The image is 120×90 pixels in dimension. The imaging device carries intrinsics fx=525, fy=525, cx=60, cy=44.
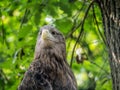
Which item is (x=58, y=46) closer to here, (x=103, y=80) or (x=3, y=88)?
(x=103, y=80)

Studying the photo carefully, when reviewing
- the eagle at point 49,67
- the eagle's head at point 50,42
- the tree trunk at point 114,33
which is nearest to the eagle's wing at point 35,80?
the eagle at point 49,67

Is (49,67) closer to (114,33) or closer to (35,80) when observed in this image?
(35,80)

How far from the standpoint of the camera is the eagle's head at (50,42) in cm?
534

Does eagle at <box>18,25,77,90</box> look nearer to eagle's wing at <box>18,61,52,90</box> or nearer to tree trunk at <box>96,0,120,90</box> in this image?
eagle's wing at <box>18,61,52,90</box>

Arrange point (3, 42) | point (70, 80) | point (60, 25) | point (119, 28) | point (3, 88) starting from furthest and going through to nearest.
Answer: point (3, 42) < point (3, 88) < point (60, 25) < point (70, 80) < point (119, 28)

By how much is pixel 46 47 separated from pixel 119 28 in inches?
36.1

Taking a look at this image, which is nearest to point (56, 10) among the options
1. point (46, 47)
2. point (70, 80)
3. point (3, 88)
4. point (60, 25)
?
point (60, 25)

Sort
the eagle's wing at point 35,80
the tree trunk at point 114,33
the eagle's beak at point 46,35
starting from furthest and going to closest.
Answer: the eagle's beak at point 46,35 → the eagle's wing at point 35,80 → the tree trunk at point 114,33

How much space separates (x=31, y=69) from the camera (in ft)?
17.0

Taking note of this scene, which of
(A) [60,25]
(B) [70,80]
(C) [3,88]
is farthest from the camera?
(C) [3,88]

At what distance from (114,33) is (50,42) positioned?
0.83 m

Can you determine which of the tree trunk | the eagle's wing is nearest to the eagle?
the eagle's wing

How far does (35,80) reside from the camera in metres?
5.07

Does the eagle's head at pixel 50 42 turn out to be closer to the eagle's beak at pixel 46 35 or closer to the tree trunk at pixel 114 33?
the eagle's beak at pixel 46 35
